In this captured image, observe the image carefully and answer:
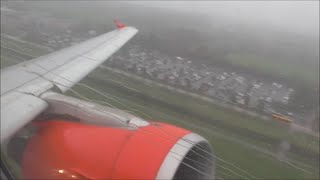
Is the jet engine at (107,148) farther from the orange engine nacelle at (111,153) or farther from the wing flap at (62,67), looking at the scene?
the wing flap at (62,67)

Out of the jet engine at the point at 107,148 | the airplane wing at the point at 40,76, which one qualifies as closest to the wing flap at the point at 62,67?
the airplane wing at the point at 40,76

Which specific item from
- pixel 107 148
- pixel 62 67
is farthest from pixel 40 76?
pixel 107 148

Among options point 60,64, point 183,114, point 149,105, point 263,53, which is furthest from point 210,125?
point 263,53

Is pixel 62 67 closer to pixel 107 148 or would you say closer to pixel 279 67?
pixel 107 148

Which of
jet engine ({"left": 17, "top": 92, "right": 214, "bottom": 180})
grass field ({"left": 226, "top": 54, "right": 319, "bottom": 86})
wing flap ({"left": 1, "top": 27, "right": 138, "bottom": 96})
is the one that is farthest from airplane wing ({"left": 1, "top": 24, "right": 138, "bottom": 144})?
grass field ({"left": 226, "top": 54, "right": 319, "bottom": 86})

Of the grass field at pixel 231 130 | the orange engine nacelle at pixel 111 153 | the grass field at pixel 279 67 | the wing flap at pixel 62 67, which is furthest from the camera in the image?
the grass field at pixel 279 67

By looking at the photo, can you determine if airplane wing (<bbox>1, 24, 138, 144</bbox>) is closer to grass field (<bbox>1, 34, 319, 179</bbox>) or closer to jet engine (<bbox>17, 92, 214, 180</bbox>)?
jet engine (<bbox>17, 92, 214, 180</bbox>)

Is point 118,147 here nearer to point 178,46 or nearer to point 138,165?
point 138,165
